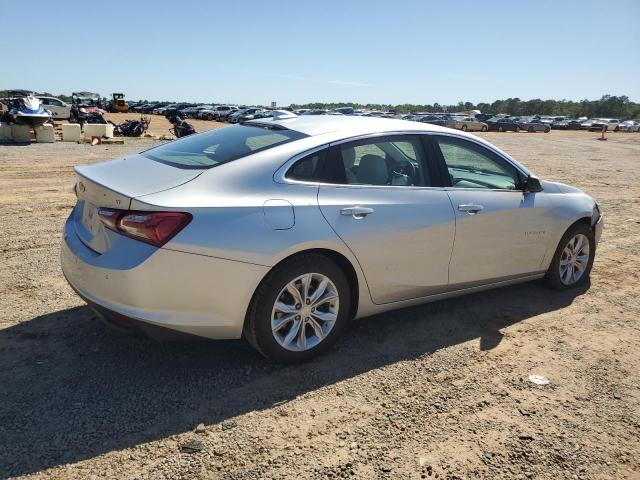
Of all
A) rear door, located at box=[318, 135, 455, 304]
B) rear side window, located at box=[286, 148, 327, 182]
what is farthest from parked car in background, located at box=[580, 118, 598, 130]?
rear side window, located at box=[286, 148, 327, 182]

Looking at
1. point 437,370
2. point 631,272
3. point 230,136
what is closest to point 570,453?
point 437,370

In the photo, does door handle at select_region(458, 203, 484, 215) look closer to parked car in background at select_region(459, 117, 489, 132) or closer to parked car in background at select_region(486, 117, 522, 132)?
parked car in background at select_region(459, 117, 489, 132)

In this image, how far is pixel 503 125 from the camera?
52.2 m

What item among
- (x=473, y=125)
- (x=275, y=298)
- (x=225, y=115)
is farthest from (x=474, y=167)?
(x=225, y=115)

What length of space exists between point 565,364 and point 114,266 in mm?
3157

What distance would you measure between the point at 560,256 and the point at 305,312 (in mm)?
2916

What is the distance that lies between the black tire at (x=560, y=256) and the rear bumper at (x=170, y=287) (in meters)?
3.21

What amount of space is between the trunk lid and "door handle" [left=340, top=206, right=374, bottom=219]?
984 mm

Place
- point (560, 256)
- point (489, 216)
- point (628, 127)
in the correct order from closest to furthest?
point (489, 216) < point (560, 256) < point (628, 127)

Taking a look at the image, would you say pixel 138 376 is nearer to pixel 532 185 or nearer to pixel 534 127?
pixel 532 185

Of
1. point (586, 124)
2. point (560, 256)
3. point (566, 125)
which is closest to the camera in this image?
point (560, 256)

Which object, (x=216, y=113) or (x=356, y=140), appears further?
(x=216, y=113)

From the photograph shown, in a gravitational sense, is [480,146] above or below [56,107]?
above

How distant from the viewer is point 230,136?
3.99m
